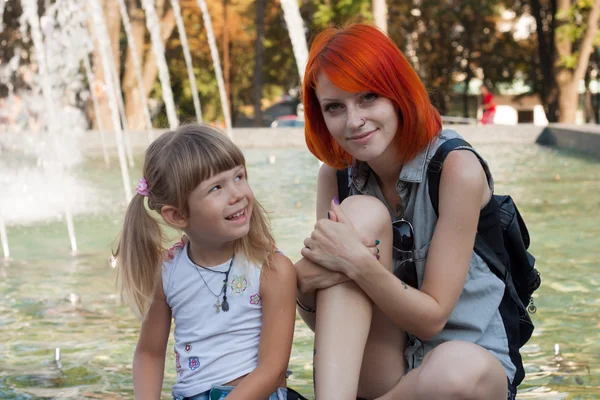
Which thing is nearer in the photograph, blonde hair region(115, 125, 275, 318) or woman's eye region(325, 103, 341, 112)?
blonde hair region(115, 125, 275, 318)

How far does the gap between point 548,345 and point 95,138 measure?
42.4 feet

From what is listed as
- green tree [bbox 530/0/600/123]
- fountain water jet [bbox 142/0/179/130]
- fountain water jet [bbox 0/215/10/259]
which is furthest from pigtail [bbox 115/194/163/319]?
green tree [bbox 530/0/600/123]

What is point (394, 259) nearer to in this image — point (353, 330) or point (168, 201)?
point (353, 330)

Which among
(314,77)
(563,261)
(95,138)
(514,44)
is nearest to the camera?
(314,77)

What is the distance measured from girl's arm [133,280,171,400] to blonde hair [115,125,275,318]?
0.03 m

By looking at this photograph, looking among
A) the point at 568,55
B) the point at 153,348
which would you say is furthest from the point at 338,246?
the point at 568,55

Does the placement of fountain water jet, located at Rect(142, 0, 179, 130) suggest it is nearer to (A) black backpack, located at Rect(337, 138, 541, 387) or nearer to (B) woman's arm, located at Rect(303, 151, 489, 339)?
(A) black backpack, located at Rect(337, 138, 541, 387)

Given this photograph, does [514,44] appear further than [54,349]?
Yes

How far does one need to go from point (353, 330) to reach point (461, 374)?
0.94ft

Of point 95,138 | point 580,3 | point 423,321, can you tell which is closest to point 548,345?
point 423,321

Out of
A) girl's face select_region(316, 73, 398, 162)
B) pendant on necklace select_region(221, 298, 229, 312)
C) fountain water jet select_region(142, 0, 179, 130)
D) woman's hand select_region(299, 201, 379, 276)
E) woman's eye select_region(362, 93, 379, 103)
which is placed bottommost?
fountain water jet select_region(142, 0, 179, 130)

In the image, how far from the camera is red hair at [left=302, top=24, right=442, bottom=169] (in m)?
2.53

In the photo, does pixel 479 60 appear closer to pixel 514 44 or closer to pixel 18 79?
pixel 514 44

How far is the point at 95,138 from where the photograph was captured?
15977 mm
